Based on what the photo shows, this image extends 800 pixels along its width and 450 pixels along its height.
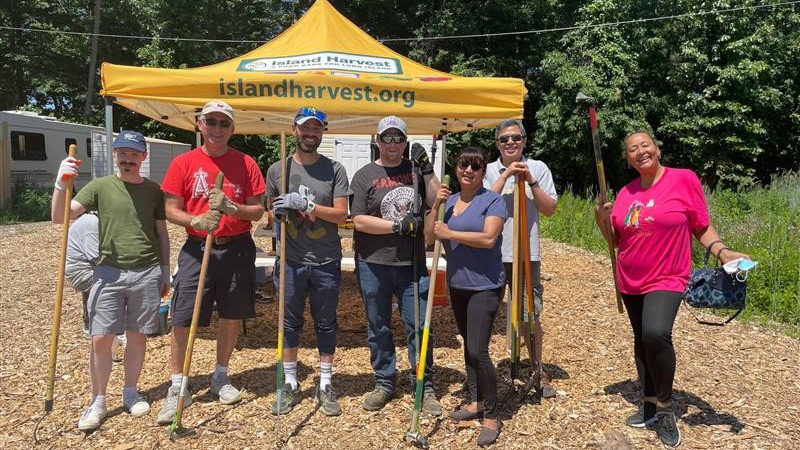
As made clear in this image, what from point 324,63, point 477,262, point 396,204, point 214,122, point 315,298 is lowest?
point 315,298

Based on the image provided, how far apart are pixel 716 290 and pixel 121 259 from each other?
12.7 ft

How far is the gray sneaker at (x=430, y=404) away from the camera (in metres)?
3.74

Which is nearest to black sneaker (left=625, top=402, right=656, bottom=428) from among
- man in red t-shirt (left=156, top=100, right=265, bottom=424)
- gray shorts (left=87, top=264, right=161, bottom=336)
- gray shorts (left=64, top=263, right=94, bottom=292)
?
man in red t-shirt (left=156, top=100, right=265, bottom=424)

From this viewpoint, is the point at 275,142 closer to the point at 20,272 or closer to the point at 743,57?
the point at 20,272

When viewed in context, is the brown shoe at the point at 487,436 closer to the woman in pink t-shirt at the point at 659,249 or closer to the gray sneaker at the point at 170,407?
the woman in pink t-shirt at the point at 659,249

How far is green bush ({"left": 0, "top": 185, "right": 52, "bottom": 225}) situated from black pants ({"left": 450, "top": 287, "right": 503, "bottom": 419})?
15746 mm

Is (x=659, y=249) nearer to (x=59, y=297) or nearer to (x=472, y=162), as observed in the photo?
(x=472, y=162)

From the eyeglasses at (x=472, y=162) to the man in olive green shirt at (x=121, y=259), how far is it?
6.93ft

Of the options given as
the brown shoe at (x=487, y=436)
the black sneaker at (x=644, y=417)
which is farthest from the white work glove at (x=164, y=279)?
the black sneaker at (x=644, y=417)

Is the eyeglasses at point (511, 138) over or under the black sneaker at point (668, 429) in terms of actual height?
over

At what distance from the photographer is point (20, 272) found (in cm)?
847

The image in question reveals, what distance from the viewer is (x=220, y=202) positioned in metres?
3.35

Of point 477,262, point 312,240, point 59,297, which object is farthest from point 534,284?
point 59,297

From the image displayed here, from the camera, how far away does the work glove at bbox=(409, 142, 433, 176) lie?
352cm
